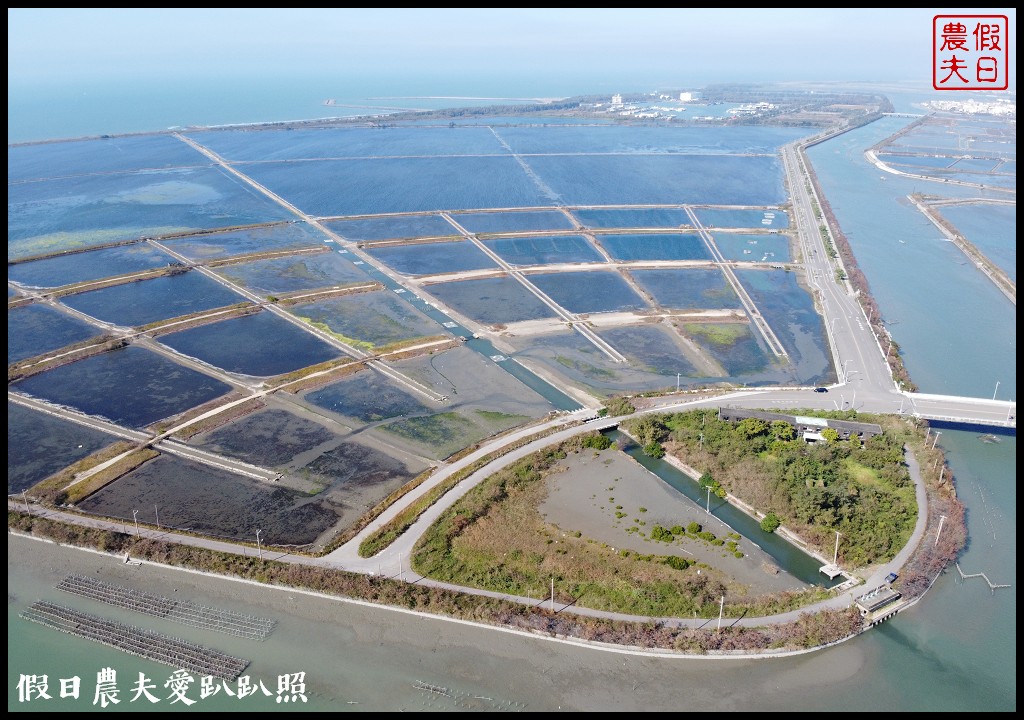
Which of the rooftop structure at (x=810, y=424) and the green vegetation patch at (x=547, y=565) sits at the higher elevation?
the rooftop structure at (x=810, y=424)

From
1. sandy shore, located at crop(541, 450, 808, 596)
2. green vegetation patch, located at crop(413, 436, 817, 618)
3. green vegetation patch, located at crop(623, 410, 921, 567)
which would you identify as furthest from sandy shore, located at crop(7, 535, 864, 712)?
green vegetation patch, located at crop(623, 410, 921, 567)

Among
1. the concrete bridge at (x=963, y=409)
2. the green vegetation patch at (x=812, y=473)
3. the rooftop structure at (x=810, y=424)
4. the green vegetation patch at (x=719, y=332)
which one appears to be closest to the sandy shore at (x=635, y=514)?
the green vegetation patch at (x=812, y=473)

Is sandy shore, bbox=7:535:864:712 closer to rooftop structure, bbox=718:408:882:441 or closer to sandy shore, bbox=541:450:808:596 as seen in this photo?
sandy shore, bbox=541:450:808:596

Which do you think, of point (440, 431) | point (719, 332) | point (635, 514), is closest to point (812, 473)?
point (635, 514)

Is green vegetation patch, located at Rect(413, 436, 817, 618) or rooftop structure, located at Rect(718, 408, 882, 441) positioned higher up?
rooftop structure, located at Rect(718, 408, 882, 441)

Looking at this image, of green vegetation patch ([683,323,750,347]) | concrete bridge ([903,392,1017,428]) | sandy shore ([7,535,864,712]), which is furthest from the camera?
green vegetation patch ([683,323,750,347])

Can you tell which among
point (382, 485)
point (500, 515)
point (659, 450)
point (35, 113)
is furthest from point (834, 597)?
point (35, 113)

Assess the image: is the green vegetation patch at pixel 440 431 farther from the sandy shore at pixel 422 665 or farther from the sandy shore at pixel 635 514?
the sandy shore at pixel 422 665

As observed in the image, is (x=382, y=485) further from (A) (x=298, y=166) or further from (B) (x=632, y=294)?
(A) (x=298, y=166)
